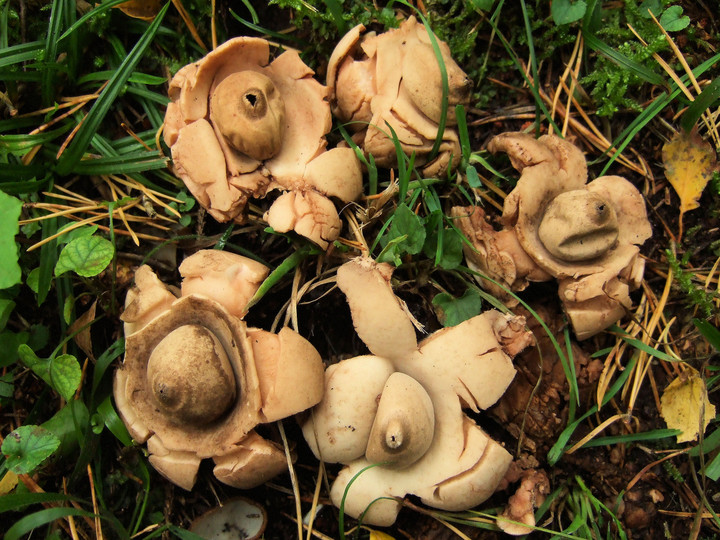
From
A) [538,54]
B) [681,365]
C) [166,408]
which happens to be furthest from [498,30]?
[166,408]

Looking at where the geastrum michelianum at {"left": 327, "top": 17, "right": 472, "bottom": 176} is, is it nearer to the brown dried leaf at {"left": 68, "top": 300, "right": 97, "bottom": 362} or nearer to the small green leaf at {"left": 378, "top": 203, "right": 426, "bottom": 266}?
the small green leaf at {"left": 378, "top": 203, "right": 426, "bottom": 266}

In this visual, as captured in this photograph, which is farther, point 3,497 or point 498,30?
point 498,30

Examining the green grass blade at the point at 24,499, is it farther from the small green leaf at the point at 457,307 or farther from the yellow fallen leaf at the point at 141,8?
the yellow fallen leaf at the point at 141,8

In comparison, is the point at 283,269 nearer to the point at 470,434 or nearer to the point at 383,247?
the point at 383,247

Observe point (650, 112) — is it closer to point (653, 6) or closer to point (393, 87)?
point (653, 6)

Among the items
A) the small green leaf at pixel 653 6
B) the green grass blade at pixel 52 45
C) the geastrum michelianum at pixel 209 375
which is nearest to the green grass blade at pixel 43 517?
the geastrum michelianum at pixel 209 375

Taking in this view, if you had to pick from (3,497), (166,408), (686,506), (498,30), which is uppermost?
(498,30)

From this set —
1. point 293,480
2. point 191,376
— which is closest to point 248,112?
point 191,376
